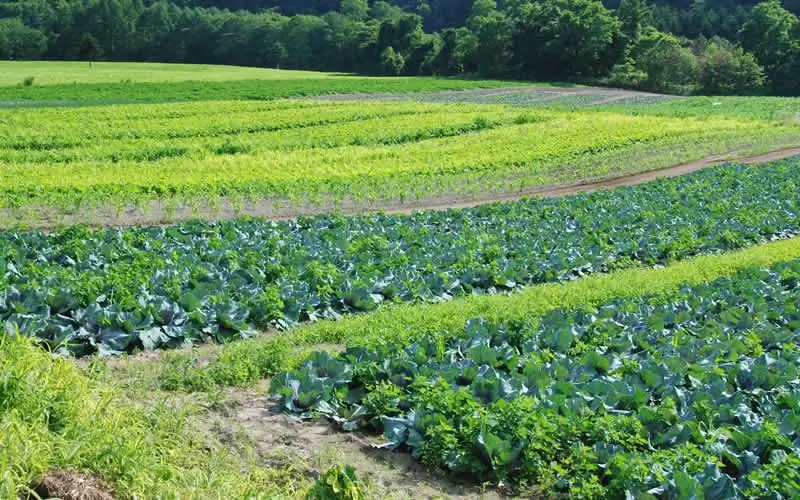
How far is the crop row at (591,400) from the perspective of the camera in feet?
21.4

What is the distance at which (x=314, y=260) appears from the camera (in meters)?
13.2

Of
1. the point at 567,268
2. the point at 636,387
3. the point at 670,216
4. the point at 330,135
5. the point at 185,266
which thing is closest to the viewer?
the point at 636,387

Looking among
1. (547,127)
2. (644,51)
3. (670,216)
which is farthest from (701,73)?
(670,216)

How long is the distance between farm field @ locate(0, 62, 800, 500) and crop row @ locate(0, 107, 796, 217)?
255mm

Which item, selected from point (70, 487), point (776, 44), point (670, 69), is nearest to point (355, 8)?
point (670, 69)

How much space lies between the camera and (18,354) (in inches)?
285

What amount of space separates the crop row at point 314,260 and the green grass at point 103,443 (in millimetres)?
1736

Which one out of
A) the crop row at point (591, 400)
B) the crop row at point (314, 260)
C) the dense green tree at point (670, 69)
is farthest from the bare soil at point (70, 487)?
the dense green tree at point (670, 69)

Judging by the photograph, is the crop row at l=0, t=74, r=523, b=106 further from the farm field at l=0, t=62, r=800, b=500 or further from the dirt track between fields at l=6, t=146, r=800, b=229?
the dirt track between fields at l=6, t=146, r=800, b=229

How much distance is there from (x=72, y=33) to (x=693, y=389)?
10716cm

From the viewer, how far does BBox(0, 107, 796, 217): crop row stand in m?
22.8

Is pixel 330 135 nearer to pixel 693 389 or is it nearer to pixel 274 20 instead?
pixel 693 389

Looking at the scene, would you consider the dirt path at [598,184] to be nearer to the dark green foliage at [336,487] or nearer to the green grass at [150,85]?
the dark green foliage at [336,487]

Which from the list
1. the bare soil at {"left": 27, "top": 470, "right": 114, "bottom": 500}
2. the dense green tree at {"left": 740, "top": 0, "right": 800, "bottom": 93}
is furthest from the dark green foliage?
the dense green tree at {"left": 740, "top": 0, "right": 800, "bottom": 93}
